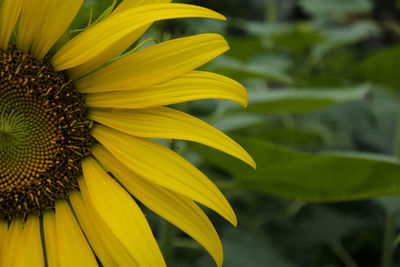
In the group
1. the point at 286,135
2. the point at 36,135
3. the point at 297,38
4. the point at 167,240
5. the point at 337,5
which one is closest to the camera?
the point at 36,135

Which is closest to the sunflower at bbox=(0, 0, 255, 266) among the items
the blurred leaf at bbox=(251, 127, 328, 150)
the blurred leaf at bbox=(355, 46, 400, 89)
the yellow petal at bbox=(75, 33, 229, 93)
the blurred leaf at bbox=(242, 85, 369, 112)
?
the yellow petal at bbox=(75, 33, 229, 93)

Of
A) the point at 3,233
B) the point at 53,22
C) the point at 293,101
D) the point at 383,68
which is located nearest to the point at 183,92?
the point at 53,22

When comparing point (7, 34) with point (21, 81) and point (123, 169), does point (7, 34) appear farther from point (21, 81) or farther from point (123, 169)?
point (123, 169)

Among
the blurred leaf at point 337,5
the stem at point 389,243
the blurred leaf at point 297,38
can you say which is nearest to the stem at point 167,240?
the stem at point 389,243

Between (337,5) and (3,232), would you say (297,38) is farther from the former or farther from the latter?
(3,232)

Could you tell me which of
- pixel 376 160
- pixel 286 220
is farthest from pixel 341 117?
pixel 376 160

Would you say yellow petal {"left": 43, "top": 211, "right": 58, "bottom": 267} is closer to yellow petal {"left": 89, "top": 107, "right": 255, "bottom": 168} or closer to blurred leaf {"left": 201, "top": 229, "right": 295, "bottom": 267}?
yellow petal {"left": 89, "top": 107, "right": 255, "bottom": 168}
